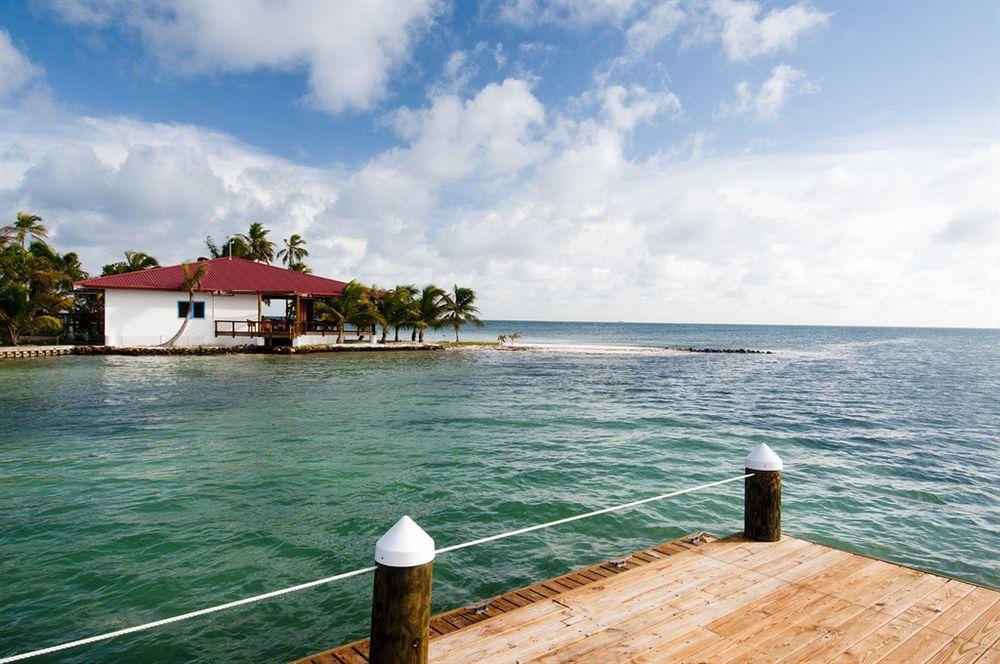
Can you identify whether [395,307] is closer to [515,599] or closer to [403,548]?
[515,599]

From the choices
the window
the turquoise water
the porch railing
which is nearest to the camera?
the turquoise water

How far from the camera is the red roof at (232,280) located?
3148 cm

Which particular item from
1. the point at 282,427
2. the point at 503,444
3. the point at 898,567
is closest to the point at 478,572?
the point at 898,567

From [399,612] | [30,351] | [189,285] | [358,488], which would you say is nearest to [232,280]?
[189,285]

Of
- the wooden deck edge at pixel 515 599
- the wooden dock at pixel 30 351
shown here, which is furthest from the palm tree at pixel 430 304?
the wooden deck edge at pixel 515 599

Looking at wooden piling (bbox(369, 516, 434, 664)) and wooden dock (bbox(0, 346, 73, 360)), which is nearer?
wooden piling (bbox(369, 516, 434, 664))

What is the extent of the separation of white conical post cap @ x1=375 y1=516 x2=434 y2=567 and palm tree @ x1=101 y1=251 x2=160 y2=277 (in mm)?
41083

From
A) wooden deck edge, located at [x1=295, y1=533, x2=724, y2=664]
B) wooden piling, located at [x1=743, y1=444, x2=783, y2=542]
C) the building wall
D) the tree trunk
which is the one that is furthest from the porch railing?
wooden piling, located at [x1=743, y1=444, x2=783, y2=542]

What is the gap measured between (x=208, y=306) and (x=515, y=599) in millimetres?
34020

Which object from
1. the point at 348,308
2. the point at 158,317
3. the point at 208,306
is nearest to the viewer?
the point at 158,317

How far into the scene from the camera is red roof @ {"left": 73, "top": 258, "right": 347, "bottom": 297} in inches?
1240

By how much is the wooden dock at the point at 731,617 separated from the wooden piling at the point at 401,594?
0.62 meters

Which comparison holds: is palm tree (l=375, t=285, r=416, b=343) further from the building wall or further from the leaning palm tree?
the building wall

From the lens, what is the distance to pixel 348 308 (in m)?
36.2
